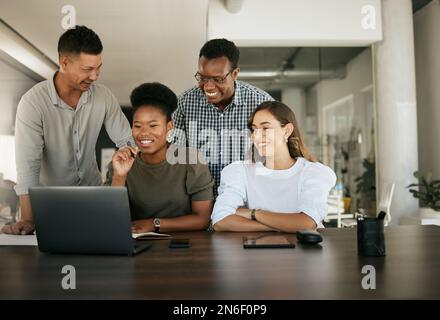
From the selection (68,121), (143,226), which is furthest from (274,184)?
(68,121)

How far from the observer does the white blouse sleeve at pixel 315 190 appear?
6.13 feet

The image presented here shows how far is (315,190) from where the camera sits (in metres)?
1.91

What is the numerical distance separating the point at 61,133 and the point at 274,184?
1216 millimetres

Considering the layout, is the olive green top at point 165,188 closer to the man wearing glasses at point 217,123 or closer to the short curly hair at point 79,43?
the man wearing glasses at point 217,123

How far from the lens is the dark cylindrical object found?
1.22m

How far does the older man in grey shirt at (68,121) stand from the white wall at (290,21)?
131 inches

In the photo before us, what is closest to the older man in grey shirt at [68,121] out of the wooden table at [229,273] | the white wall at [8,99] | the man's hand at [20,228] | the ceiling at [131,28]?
the man's hand at [20,228]

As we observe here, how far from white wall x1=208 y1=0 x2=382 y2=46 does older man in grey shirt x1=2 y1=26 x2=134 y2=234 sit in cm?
333

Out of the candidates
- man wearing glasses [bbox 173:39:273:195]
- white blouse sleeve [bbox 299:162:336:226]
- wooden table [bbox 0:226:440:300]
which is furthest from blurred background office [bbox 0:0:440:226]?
wooden table [bbox 0:226:440:300]

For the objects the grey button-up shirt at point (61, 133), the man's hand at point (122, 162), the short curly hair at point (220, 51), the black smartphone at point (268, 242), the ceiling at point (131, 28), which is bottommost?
the black smartphone at point (268, 242)

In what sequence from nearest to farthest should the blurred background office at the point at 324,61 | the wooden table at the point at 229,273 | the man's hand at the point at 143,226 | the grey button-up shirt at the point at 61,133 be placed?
the wooden table at the point at 229,273, the man's hand at the point at 143,226, the grey button-up shirt at the point at 61,133, the blurred background office at the point at 324,61

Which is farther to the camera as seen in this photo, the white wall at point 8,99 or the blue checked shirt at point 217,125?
the white wall at point 8,99

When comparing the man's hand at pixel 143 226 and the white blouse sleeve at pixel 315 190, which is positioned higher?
the white blouse sleeve at pixel 315 190
